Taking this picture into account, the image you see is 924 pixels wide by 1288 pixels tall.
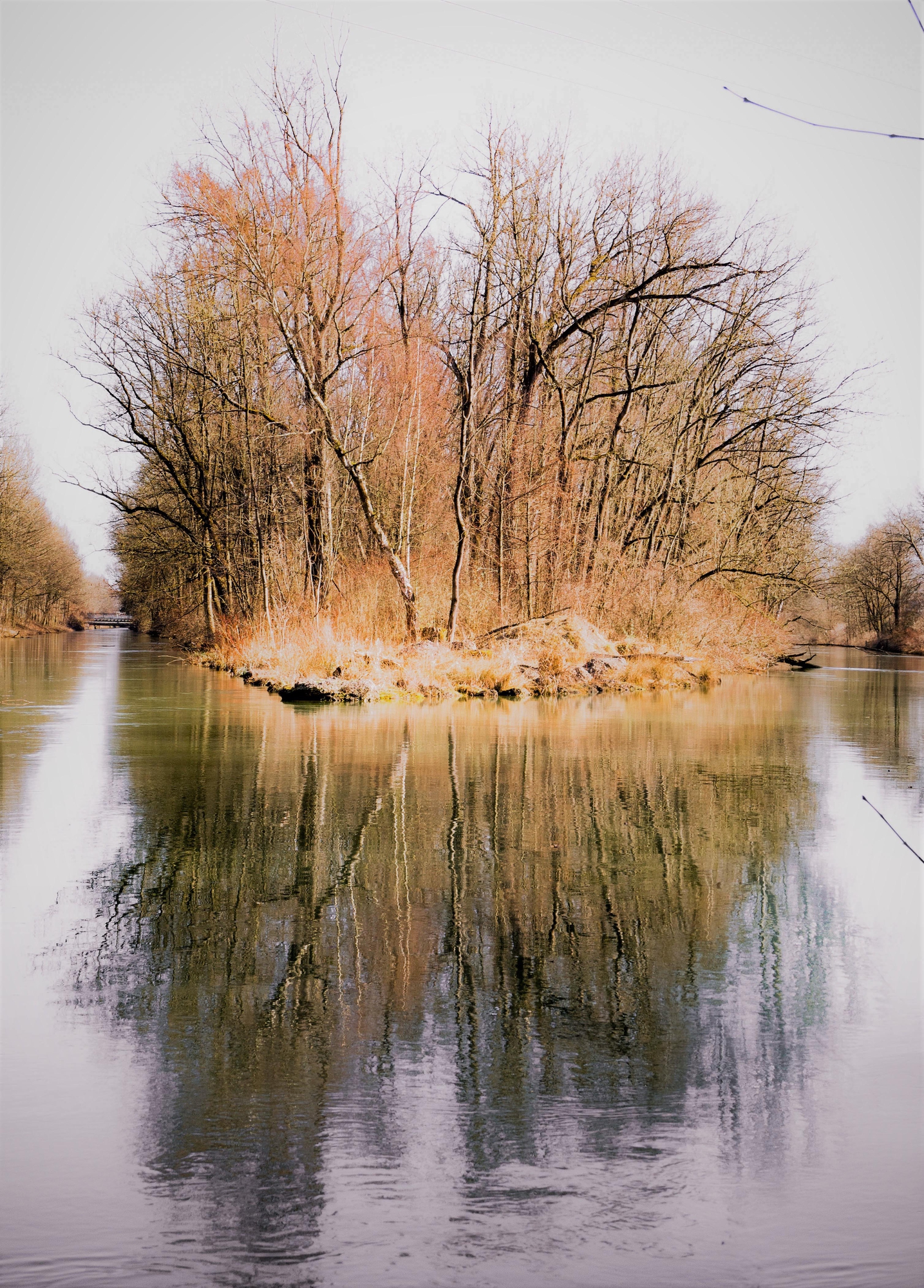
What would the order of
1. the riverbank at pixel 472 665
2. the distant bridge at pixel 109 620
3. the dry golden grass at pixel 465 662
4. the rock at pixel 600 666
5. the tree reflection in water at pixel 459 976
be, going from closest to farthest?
1. the tree reflection in water at pixel 459 976
2. the riverbank at pixel 472 665
3. the dry golden grass at pixel 465 662
4. the rock at pixel 600 666
5. the distant bridge at pixel 109 620

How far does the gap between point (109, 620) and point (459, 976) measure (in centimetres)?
13040

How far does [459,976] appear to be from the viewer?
202 inches

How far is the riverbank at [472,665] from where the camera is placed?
21.4m

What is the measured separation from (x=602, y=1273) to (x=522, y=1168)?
0.50 m

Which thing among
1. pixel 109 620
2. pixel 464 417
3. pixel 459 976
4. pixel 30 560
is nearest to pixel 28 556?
pixel 30 560

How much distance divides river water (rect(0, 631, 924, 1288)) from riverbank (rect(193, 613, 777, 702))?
10.9 metres

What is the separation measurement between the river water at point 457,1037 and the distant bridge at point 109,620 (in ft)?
295

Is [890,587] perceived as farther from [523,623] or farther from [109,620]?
[109,620]

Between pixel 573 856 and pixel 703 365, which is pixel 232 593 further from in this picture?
pixel 573 856

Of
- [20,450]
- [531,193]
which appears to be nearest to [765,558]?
[531,193]

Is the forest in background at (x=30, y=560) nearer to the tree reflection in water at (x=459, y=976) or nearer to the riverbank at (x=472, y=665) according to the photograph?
the riverbank at (x=472, y=665)

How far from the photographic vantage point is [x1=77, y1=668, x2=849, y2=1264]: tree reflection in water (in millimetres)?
3480

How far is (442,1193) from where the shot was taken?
3.21m

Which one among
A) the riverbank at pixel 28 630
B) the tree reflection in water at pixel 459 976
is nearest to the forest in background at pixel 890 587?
the riverbank at pixel 28 630
